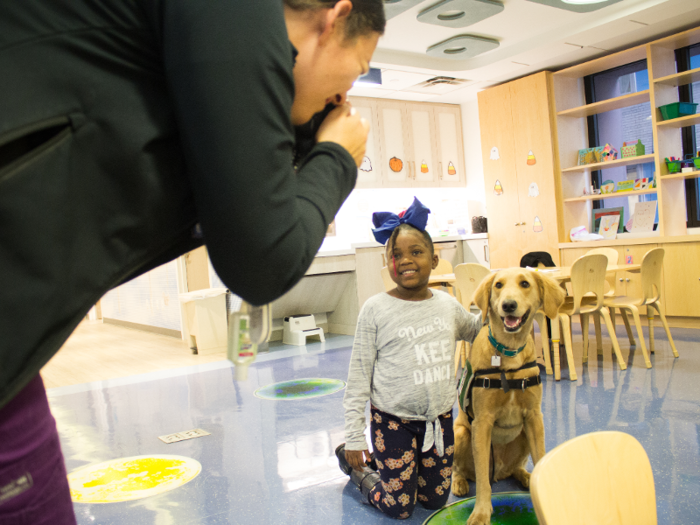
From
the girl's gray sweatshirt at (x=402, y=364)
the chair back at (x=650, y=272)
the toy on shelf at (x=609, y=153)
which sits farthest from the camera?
the toy on shelf at (x=609, y=153)

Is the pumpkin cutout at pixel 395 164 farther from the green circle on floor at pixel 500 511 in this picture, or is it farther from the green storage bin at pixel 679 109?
the green circle on floor at pixel 500 511

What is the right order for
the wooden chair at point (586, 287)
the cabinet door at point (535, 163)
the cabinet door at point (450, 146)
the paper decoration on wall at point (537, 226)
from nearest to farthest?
the wooden chair at point (586, 287) < the cabinet door at point (535, 163) < the paper decoration on wall at point (537, 226) < the cabinet door at point (450, 146)

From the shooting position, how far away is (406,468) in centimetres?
213

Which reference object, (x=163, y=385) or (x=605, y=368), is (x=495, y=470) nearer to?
(x=605, y=368)

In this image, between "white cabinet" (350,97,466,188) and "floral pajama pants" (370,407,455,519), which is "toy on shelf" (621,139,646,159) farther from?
"floral pajama pants" (370,407,455,519)

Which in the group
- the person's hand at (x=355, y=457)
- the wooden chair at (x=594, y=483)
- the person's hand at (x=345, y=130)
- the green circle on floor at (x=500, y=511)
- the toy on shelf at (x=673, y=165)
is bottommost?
the green circle on floor at (x=500, y=511)

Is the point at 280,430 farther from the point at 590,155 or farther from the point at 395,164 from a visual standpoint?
the point at 590,155

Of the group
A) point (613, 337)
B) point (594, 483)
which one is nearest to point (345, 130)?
point (594, 483)

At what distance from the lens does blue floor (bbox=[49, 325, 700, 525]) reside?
2.21 meters

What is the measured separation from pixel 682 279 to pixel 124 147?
6198 mm

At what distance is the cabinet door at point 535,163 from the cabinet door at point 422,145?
136 centimetres

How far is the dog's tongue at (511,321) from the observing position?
2.19m

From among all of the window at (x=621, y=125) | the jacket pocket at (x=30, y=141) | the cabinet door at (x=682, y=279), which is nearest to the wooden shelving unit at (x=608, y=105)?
the window at (x=621, y=125)

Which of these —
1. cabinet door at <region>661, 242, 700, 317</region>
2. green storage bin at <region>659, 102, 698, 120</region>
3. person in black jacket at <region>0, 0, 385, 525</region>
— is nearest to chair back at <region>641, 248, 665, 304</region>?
cabinet door at <region>661, 242, 700, 317</region>
